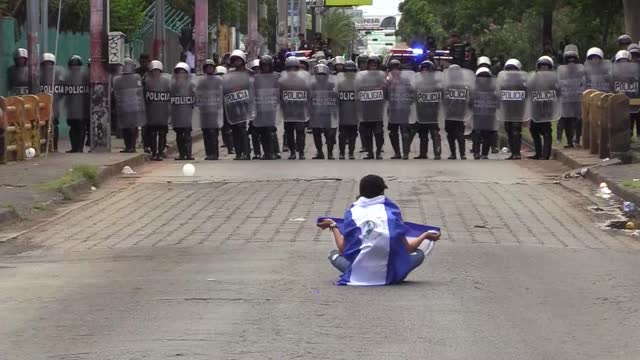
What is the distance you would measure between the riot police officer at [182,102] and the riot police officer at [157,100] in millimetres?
120

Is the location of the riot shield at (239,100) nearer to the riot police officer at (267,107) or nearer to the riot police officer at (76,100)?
the riot police officer at (267,107)

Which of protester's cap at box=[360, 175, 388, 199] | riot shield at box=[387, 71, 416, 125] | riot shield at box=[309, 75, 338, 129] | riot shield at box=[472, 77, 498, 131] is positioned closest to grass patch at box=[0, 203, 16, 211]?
protester's cap at box=[360, 175, 388, 199]

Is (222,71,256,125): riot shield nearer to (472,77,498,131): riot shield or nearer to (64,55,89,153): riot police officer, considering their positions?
(64,55,89,153): riot police officer

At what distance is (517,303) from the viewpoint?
888 centimetres

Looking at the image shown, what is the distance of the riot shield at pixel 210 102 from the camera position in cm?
2266

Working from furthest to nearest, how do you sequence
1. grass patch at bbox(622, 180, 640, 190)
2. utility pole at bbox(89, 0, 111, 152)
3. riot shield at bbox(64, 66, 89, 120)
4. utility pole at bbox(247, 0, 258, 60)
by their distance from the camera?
1. utility pole at bbox(247, 0, 258, 60)
2. riot shield at bbox(64, 66, 89, 120)
3. utility pole at bbox(89, 0, 111, 152)
4. grass patch at bbox(622, 180, 640, 190)

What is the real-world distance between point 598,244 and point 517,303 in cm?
375

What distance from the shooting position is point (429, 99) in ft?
74.0

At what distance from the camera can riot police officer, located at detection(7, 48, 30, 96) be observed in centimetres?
2295

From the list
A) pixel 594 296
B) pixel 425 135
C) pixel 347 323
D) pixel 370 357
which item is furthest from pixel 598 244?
pixel 425 135

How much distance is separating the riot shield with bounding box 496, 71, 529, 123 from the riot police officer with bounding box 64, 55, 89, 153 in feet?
27.5

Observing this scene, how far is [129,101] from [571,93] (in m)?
8.84

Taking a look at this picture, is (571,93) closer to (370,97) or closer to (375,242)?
(370,97)

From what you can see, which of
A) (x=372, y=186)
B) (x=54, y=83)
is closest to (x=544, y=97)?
(x=54, y=83)
